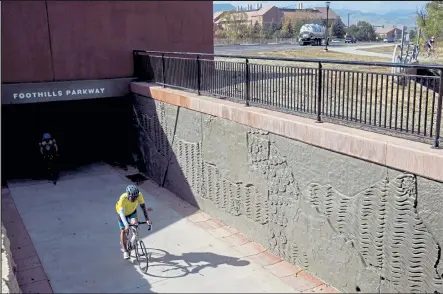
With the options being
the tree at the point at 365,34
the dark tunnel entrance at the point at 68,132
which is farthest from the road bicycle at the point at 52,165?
the tree at the point at 365,34

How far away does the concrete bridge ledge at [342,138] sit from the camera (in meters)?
5.60

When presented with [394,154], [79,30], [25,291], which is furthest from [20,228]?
[394,154]

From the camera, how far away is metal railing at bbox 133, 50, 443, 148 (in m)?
6.15

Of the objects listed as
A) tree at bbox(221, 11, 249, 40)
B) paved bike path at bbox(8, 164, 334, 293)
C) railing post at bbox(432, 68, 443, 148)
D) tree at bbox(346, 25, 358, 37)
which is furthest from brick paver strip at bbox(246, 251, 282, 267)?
tree at bbox(346, 25, 358, 37)

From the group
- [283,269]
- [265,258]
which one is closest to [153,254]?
[265,258]

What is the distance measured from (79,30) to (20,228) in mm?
6382

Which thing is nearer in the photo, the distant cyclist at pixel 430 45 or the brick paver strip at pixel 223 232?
the brick paver strip at pixel 223 232

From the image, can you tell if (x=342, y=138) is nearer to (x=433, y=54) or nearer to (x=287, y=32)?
(x=433, y=54)

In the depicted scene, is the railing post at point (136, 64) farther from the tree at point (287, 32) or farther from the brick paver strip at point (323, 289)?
the tree at point (287, 32)

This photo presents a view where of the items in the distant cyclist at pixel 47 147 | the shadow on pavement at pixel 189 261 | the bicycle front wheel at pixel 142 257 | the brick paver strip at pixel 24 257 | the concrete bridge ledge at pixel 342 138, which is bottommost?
the shadow on pavement at pixel 189 261

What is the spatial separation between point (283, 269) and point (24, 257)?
15.1 feet

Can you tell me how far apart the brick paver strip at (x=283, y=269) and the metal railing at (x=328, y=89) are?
8.45 ft

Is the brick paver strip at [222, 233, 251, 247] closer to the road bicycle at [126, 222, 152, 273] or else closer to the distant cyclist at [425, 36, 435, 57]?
the road bicycle at [126, 222, 152, 273]

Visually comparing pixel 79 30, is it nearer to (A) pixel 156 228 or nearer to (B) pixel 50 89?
(B) pixel 50 89
